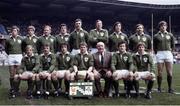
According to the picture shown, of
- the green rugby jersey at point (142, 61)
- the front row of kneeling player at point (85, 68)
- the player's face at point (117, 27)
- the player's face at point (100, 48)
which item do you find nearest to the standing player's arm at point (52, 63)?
the front row of kneeling player at point (85, 68)

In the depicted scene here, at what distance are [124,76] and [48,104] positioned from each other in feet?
6.03

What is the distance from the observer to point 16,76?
8734 millimetres

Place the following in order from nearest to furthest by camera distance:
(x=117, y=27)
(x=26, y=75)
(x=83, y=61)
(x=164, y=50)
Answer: (x=26, y=75) → (x=83, y=61) → (x=117, y=27) → (x=164, y=50)

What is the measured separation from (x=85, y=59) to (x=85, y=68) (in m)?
0.21

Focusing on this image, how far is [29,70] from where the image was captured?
898 cm

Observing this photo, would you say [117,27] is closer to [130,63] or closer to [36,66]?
[130,63]

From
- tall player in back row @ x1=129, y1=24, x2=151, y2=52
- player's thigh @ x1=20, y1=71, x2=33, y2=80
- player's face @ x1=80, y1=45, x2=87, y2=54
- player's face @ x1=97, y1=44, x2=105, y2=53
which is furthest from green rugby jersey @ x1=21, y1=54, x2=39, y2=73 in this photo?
tall player in back row @ x1=129, y1=24, x2=151, y2=52

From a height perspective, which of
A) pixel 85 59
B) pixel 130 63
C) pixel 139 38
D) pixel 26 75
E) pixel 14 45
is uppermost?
pixel 139 38

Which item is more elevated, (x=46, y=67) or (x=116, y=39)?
(x=116, y=39)

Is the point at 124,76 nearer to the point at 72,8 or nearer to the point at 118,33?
the point at 118,33

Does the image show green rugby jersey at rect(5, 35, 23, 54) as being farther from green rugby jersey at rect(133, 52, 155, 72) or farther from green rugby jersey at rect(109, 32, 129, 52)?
green rugby jersey at rect(133, 52, 155, 72)

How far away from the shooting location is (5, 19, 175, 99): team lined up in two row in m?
8.70

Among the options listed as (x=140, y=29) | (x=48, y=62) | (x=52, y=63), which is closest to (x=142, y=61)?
(x=140, y=29)

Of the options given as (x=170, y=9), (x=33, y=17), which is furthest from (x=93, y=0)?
(x=170, y=9)
